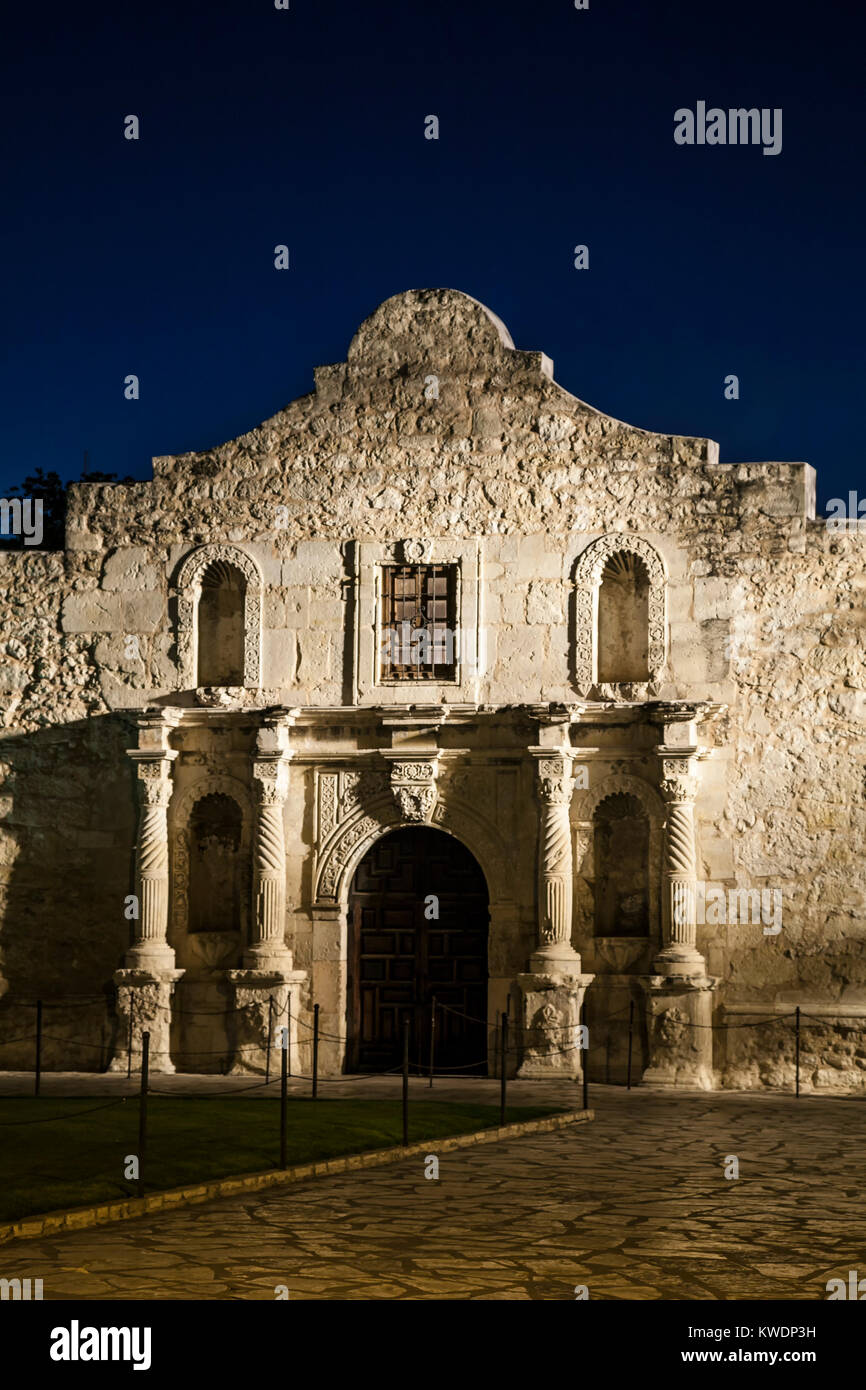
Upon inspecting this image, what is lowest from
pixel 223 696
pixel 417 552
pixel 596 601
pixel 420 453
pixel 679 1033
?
pixel 679 1033

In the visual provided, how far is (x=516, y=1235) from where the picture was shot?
8555mm

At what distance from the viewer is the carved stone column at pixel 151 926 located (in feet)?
59.2

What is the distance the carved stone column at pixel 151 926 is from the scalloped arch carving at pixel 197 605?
87 centimetres

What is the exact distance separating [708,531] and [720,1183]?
29.6 feet

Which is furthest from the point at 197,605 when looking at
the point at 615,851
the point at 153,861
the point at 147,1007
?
the point at 615,851

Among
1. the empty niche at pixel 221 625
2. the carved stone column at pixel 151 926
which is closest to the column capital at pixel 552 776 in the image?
the empty niche at pixel 221 625

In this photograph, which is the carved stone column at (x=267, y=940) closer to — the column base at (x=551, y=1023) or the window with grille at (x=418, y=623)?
the window with grille at (x=418, y=623)

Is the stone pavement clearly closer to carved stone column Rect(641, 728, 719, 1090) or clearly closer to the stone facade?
carved stone column Rect(641, 728, 719, 1090)

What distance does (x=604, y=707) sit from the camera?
58.3 feet

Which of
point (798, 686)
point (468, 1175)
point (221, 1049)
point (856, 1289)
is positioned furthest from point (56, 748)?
point (856, 1289)

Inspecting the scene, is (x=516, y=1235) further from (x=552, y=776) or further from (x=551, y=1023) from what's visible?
(x=552, y=776)

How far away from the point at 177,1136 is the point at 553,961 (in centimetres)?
628

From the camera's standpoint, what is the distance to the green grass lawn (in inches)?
384

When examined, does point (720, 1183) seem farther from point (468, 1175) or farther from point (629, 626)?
point (629, 626)
